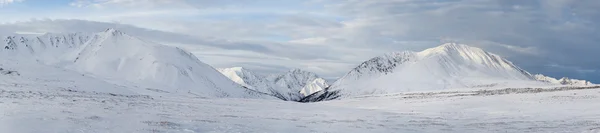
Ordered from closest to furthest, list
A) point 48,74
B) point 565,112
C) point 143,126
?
1. point 143,126
2. point 565,112
3. point 48,74

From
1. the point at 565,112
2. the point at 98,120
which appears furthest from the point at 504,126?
the point at 98,120

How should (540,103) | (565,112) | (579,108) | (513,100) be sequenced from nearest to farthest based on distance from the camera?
(565,112) → (579,108) → (540,103) → (513,100)

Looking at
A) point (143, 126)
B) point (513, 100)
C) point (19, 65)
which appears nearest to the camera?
point (143, 126)

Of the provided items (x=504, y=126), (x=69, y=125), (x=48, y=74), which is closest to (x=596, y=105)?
(x=504, y=126)

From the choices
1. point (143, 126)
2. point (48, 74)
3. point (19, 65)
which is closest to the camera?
point (143, 126)

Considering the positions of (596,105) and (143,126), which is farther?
(596,105)

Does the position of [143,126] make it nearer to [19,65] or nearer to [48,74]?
[48,74]

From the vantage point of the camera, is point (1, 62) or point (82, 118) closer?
point (82, 118)

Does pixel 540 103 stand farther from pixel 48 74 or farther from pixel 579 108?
pixel 48 74
